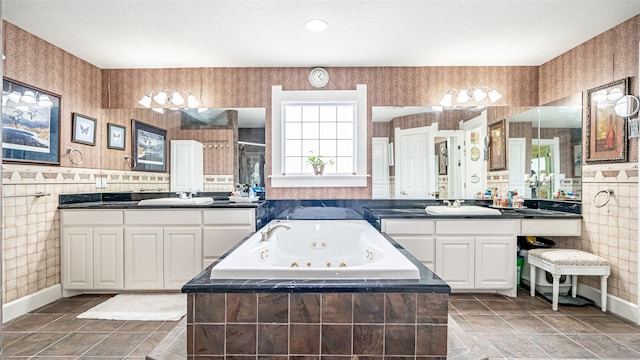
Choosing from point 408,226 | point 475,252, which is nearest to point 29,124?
point 408,226

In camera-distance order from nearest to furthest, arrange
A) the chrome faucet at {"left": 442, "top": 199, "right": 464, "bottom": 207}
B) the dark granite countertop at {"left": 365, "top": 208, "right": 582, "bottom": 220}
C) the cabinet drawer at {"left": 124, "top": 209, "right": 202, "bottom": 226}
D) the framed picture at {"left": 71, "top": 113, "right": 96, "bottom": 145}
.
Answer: the dark granite countertop at {"left": 365, "top": 208, "right": 582, "bottom": 220} < the cabinet drawer at {"left": 124, "top": 209, "right": 202, "bottom": 226} < the framed picture at {"left": 71, "top": 113, "right": 96, "bottom": 145} < the chrome faucet at {"left": 442, "top": 199, "right": 464, "bottom": 207}

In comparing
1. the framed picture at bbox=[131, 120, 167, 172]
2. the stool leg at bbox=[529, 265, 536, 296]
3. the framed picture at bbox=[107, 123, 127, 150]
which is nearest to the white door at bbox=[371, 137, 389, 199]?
the stool leg at bbox=[529, 265, 536, 296]

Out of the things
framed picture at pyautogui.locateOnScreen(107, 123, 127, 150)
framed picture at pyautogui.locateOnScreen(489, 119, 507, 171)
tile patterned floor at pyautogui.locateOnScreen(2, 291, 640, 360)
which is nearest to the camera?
tile patterned floor at pyautogui.locateOnScreen(2, 291, 640, 360)

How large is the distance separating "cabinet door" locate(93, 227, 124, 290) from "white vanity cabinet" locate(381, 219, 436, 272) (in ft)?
7.44

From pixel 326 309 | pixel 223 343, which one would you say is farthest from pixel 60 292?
pixel 326 309

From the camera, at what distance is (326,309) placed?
152 cm

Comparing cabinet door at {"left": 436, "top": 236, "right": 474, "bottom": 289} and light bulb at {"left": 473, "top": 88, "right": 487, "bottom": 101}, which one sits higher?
light bulb at {"left": 473, "top": 88, "right": 487, "bottom": 101}

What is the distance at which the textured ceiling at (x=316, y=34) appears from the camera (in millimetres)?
2297

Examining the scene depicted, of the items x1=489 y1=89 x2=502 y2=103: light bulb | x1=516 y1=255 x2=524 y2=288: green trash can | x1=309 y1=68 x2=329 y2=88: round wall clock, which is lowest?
x1=516 y1=255 x2=524 y2=288: green trash can

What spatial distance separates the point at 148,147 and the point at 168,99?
527 mm

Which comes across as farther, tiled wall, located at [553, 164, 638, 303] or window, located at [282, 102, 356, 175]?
window, located at [282, 102, 356, 175]

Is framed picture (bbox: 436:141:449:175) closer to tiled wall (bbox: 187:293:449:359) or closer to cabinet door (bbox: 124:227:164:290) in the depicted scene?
tiled wall (bbox: 187:293:449:359)

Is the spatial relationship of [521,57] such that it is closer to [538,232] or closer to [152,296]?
[538,232]

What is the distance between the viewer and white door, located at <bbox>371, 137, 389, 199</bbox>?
132 inches
